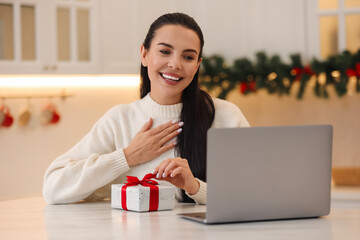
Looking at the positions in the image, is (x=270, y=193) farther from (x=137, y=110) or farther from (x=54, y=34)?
(x=54, y=34)

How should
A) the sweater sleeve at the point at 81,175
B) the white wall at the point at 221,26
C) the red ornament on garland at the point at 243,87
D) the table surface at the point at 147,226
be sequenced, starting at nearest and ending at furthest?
the table surface at the point at 147,226
the sweater sleeve at the point at 81,175
the white wall at the point at 221,26
the red ornament on garland at the point at 243,87

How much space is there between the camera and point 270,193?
1.44 meters

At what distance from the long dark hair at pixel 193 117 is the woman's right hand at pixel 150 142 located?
4cm

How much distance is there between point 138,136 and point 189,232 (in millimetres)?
732

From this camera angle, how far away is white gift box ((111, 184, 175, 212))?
165 centimetres

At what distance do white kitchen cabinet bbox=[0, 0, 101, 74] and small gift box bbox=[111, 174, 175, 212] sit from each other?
1516 millimetres

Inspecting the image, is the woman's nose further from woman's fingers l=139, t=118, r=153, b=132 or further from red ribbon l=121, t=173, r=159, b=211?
red ribbon l=121, t=173, r=159, b=211

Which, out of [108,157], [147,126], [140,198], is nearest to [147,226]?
[140,198]

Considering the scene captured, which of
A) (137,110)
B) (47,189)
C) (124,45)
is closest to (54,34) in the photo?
(124,45)

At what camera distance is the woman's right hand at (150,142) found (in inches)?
77.9

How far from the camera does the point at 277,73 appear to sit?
11.2 ft

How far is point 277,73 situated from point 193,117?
1438 millimetres

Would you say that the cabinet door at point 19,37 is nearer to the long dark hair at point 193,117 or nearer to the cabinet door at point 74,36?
the cabinet door at point 74,36

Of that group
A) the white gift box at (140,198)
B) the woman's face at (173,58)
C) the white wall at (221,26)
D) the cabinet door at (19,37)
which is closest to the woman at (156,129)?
the woman's face at (173,58)
